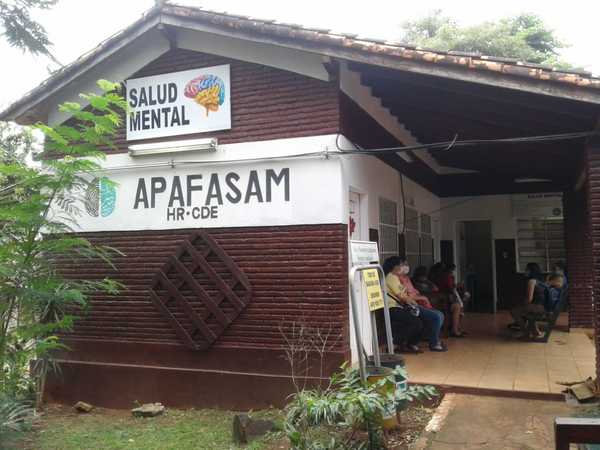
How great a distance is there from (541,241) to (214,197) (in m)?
8.81

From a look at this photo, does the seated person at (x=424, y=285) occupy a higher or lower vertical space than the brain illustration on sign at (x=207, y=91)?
lower

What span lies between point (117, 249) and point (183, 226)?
41.3 inches

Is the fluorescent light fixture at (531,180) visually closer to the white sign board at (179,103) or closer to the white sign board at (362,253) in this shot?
the white sign board at (362,253)

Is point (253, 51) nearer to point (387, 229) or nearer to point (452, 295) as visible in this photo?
point (387, 229)

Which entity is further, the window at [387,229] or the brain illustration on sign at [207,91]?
the window at [387,229]

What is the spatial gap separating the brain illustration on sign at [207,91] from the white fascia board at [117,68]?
0.70 meters

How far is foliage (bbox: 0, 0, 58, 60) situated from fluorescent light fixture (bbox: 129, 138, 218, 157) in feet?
15.9

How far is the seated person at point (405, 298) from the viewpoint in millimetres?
7559

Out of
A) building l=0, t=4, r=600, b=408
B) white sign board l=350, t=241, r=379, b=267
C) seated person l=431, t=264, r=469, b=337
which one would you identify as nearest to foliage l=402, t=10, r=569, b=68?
seated person l=431, t=264, r=469, b=337

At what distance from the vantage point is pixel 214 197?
6.84 m

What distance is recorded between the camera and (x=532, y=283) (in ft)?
28.7

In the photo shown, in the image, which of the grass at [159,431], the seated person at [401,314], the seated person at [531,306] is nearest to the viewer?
the grass at [159,431]

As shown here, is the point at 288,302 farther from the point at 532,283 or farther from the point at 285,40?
the point at 532,283

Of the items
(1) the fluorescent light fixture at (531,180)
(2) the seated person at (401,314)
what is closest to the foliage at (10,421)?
(2) the seated person at (401,314)
